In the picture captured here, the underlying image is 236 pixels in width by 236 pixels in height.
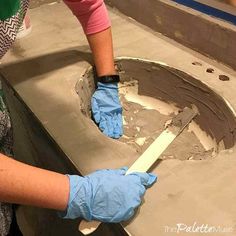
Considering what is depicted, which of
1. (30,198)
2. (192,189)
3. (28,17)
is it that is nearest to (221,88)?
(192,189)

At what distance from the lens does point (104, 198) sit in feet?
2.33

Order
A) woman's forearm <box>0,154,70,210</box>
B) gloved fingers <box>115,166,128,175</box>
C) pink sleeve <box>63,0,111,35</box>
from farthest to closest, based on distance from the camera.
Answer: pink sleeve <box>63,0,111,35</box> → gloved fingers <box>115,166,128,175</box> → woman's forearm <box>0,154,70,210</box>

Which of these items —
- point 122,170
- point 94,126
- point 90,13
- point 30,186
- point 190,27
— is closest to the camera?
point 30,186

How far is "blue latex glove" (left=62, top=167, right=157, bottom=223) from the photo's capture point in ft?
2.30

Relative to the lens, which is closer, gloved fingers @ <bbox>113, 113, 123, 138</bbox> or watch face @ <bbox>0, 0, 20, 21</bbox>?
watch face @ <bbox>0, 0, 20, 21</bbox>

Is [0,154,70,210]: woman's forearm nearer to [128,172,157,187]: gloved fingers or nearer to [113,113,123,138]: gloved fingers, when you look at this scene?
[128,172,157,187]: gloved fingers

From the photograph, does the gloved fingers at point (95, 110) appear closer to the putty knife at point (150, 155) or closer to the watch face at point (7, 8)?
the putty knife at point (150, 155)

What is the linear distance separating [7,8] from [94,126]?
0.34m

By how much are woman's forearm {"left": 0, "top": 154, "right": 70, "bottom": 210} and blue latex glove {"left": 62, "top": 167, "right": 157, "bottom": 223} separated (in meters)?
0.02

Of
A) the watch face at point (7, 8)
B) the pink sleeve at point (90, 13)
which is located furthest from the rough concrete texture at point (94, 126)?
the watch face at point (7, 8)

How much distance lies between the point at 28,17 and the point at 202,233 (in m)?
1.04

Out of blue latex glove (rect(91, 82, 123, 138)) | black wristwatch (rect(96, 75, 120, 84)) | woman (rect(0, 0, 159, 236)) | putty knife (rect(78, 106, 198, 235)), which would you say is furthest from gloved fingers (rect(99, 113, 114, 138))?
woman (rect(0, 0, 159, 236))

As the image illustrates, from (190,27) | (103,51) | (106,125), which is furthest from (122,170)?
(190,27)

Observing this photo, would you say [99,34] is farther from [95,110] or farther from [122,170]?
[122,170]
